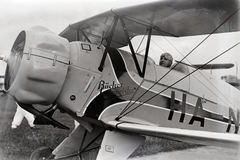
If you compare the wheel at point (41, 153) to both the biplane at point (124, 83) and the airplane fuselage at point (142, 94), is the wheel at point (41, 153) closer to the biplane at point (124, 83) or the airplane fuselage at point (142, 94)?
the biplane at point (124, 83)

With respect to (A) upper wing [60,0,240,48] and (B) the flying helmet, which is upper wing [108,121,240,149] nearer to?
(B) the flying helmet

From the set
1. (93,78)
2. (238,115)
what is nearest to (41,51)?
(93,78)

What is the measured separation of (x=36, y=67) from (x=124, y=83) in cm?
78

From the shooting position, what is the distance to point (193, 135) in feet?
6.20

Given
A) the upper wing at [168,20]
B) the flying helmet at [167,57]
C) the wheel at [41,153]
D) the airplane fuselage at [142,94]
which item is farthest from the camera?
the wheel at [41,153]

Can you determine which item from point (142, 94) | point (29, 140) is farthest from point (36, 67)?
point (29, 140)

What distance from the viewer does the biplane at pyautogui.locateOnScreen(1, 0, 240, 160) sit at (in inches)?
85.0

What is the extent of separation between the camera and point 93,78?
94.0 inches

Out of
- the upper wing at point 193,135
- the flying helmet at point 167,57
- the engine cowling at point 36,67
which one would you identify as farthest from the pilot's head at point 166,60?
the engine cowling at point 36,67

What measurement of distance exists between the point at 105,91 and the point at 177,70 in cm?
77

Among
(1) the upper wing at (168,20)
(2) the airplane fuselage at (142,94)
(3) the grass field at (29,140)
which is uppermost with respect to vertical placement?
(1) the upper wing at (168,20)

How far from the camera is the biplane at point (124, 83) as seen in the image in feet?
7.08

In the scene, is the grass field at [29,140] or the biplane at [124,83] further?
the grass field at [29,140]

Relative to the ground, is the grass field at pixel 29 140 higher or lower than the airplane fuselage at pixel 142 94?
lower
